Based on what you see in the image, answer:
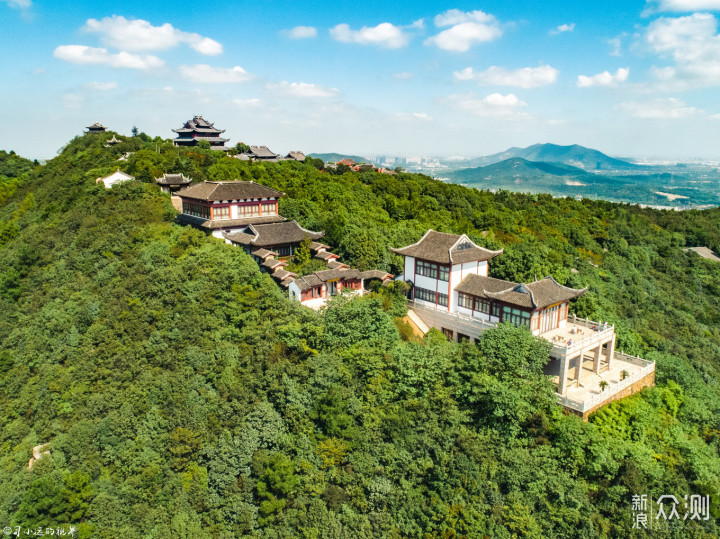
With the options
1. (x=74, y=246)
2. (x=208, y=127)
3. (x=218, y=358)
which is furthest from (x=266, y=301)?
(x=208, y=127)

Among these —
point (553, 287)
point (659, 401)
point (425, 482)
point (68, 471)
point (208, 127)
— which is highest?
point (208, 127)

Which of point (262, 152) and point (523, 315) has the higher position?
point (262, 152)

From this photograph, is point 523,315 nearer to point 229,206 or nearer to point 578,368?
point 578,368

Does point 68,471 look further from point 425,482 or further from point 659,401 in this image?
point 659,401

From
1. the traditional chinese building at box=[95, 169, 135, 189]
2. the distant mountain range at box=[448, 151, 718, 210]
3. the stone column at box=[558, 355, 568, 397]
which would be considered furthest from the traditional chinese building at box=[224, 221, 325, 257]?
the distant mountain range at box=[448, 151, 718, 210]

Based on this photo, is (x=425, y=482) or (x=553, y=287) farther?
(x=553, y=287)

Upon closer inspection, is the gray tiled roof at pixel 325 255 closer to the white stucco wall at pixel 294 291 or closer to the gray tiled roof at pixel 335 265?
the gray tiled roof at pixel 335 265

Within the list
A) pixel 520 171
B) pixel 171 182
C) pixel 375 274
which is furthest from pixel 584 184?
pixel 375 274
